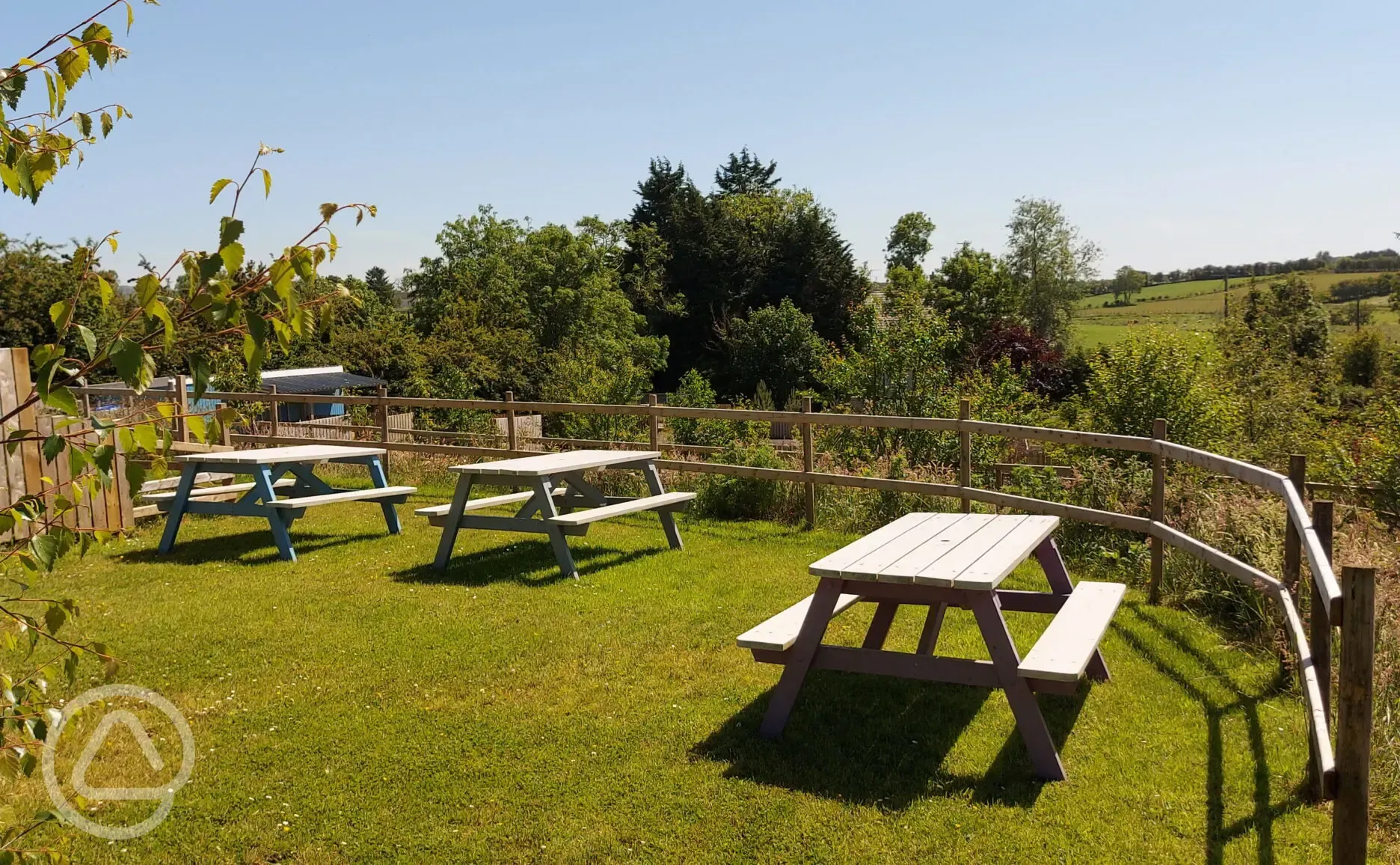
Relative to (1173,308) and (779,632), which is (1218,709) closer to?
(779,632)

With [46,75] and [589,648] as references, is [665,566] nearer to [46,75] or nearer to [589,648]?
[589,648]

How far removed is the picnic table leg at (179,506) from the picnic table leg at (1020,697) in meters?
7.09

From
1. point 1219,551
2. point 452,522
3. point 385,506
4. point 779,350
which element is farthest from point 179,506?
point 779,350

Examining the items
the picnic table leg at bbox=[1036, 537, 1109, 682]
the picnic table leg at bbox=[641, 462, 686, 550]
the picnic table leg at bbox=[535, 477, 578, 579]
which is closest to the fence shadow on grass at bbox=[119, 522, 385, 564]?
the picnic table leg at bbox=[535, 477, 578, 579]

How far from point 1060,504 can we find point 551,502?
3.93 metres

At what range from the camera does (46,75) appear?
154 centimetres

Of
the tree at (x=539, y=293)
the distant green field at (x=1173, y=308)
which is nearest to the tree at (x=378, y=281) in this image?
the tree at (x=539, y=293)

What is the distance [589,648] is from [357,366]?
98.1ft

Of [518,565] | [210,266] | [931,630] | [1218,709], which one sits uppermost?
[210,266]

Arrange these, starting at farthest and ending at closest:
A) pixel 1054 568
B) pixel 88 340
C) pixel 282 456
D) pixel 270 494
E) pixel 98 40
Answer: pixel 282 456 → pixel 270 494 → pixel 1054 568 → pixel 98 40 → pixel 88 340

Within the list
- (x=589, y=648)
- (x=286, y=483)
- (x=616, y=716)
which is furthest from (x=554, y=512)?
(x=286, y=483)

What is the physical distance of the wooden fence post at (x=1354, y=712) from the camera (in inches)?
104

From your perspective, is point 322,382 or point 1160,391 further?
point 322,382

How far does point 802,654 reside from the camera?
4.42 metres
